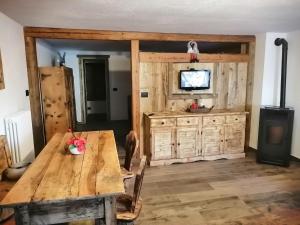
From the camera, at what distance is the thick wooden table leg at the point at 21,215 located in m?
1.40

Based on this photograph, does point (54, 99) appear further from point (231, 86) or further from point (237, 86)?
point (237, 86)

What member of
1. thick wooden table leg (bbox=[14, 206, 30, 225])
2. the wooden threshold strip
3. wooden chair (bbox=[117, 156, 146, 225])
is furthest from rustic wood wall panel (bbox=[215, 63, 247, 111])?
thick wooden table leg (bbox=[14, 206, 30, 225])

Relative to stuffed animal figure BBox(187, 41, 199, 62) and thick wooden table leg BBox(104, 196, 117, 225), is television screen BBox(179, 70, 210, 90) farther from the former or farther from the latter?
thick wooden table leg BBox(104, 196, 117, 225)

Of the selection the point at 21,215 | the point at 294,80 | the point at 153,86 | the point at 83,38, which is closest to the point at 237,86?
the point at 294,80

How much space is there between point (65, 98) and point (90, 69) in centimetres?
442

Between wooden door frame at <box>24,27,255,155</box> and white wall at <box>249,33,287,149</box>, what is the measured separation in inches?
11.7

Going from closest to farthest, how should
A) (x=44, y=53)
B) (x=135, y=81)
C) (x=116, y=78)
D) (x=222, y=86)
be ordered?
(x=135, y=81) → (x=222, y=86) → (x=44, y=53) → (x=116, y=78)

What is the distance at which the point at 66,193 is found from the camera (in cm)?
145

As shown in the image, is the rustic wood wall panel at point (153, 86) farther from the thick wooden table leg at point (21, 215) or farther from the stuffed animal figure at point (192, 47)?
the thick wooden table leg at point (21, 215)

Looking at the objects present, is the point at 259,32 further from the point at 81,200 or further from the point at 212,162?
the point at 81,200

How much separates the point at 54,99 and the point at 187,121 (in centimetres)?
246

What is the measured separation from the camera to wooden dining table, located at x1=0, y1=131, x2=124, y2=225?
4.60ft

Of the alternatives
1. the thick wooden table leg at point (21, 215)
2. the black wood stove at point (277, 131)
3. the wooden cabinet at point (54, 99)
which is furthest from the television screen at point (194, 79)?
the thick wooden table leg at point (21, 215)

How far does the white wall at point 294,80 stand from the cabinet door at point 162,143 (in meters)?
2.15
